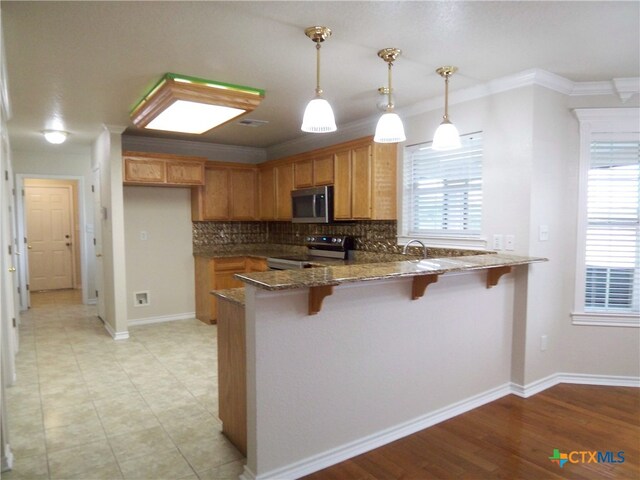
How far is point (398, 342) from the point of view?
2459 mm

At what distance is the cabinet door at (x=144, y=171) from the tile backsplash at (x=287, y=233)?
0.90 m

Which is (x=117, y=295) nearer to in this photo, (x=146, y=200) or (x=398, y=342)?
(x=146, y=200)

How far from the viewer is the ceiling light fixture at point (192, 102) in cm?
290

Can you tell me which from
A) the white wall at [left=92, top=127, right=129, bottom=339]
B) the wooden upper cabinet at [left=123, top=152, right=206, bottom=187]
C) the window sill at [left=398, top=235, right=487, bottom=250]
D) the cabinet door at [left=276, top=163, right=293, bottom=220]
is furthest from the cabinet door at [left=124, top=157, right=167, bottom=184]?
the window sill at [left=398, top=235, right=487, bottom=250]

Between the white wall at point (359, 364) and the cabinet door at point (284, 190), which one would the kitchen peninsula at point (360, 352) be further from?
the cabinet door at point (284, 190)

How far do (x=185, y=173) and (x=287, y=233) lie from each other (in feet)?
5.27

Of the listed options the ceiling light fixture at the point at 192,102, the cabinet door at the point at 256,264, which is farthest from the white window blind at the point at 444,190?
the cabinet door at the point at 256,264

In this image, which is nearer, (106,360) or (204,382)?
(204,382)

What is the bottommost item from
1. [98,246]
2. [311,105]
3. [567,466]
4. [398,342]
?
[567,466]

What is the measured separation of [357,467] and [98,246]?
15.1 ft

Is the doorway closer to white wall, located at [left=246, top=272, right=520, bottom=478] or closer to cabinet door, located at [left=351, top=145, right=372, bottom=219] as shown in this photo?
cabinet door, located at [left=351, top=145, right=372, bottom=219]

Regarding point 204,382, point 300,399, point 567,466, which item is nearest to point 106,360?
point 204,382

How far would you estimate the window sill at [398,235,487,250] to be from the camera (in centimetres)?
329

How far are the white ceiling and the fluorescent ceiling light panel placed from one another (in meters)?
0.24
